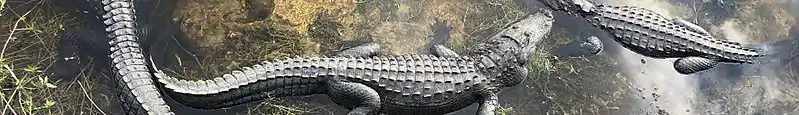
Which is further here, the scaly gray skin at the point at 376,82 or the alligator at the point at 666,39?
the alligator at the point at 666,39

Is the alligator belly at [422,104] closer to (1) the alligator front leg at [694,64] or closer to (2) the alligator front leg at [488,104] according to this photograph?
(2) the alligator front leg at [488,104]

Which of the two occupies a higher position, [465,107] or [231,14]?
[231,14]

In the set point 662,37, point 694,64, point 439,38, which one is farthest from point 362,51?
point 694,64

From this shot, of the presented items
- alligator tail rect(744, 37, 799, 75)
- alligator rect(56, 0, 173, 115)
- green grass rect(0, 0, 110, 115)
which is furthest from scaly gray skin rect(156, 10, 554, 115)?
alligator tail rect(744, 37, 799, 75)

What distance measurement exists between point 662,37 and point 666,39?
0.02 metres

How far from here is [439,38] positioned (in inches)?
216

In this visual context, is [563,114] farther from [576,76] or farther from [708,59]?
[708,59]

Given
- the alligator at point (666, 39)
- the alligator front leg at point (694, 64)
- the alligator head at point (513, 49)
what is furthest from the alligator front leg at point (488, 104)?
the alligator front leg at point (694, 64)

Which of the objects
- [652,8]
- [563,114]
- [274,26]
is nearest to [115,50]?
[274,26]

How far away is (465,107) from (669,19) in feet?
4.38

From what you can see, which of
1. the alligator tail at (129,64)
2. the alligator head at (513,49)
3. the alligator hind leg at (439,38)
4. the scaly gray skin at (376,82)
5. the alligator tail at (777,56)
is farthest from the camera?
the alligator tail at (777,56)

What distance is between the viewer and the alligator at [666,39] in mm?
5457

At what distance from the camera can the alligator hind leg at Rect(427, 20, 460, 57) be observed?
208 inches

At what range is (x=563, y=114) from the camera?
17.4 ft
